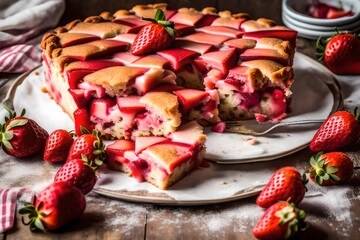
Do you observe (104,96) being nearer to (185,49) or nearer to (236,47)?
(185,49)

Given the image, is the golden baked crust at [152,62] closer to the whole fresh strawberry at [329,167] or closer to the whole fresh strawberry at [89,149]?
the whole fresh strawberry at [89,149]

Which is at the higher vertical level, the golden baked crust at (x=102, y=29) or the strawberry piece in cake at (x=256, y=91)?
the golden baked crust at (x=102, y=29)

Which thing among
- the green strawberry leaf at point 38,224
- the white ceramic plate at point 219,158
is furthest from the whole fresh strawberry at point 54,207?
the white ceramic plate at point 219,158

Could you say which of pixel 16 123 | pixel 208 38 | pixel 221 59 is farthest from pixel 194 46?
pixel 16 123

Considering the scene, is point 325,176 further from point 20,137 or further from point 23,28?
point 23,28

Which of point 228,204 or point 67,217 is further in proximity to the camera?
point 228,204

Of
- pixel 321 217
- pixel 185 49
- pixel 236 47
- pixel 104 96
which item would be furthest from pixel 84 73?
pixel 321 217
